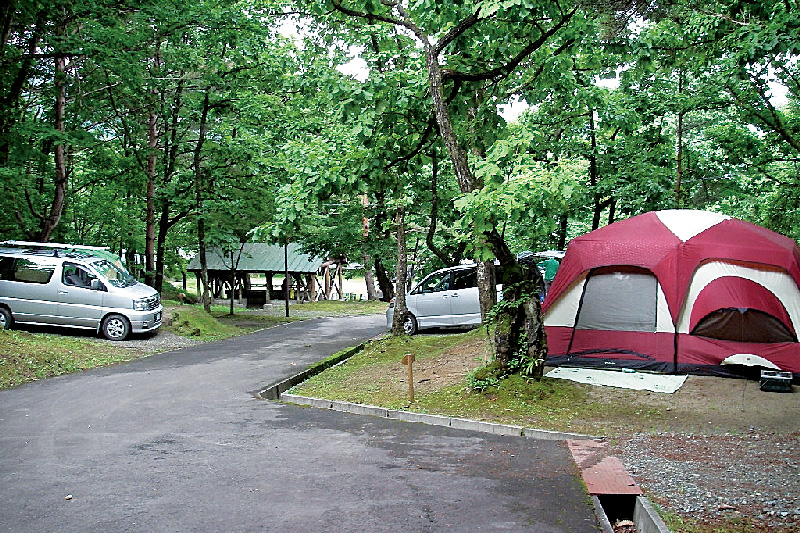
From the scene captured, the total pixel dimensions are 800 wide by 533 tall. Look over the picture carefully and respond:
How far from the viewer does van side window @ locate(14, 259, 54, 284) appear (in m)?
17.5

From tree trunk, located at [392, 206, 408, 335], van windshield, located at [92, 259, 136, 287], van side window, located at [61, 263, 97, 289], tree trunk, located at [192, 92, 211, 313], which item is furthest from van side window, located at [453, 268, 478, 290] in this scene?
tree trunk, located at [192, 92, 211, 313]

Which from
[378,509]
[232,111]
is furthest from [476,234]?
[232,111]

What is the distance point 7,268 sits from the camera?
57.4ft

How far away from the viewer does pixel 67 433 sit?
785 centimetres

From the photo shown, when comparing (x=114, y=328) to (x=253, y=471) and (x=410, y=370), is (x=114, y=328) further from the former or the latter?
(x=253, y=471)

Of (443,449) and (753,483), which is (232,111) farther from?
(753,483)

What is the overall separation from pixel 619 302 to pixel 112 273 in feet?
43.3

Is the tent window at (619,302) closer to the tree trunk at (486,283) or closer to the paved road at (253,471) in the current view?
the tree trunk at (486,283)

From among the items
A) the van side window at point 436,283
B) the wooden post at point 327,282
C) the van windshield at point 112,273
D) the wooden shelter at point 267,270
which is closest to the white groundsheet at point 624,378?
the van side window at point 436,283

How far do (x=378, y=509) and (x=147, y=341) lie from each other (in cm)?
1465

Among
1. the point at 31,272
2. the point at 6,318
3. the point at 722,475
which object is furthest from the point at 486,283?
the point at 6,318

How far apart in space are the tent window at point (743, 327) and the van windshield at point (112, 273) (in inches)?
557

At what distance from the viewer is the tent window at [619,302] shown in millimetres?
11992

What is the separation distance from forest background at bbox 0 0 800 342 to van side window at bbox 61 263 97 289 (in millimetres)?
2280
